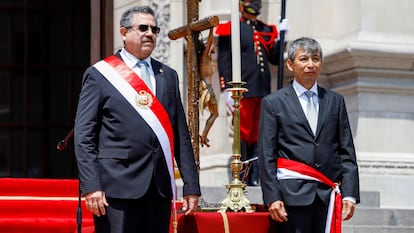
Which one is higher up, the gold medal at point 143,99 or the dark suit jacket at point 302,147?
the gold medal at point 143,99

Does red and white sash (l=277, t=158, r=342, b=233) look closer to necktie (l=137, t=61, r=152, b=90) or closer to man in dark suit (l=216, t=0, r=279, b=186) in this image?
necktie (l=137, t=61, r=152, b=90)

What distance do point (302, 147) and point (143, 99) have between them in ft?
3.36

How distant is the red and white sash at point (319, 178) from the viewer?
5.42 meters

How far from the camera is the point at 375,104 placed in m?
9.27

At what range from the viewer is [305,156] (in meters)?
5.44

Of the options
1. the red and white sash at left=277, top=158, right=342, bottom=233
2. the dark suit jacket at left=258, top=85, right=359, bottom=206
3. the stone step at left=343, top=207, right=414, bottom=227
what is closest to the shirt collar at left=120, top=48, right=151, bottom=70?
the dark suit jacket at left=258, top=85, right=359, bottom=206

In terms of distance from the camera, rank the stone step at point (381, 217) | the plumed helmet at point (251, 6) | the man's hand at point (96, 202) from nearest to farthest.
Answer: the man's hand at point (96, 202) < the stone step at point (381, 217) < the plumed helmet at point (251, 6)

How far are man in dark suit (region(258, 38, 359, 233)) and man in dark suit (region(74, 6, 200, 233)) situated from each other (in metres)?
0.60

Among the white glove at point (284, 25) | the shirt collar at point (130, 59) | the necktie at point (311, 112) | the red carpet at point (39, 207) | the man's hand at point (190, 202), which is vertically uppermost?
the white glove at point (284, 25)

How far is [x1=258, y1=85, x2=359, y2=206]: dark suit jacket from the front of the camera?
541 cm

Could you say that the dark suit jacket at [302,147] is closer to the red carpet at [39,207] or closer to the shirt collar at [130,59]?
the shirt collar at [130,59]


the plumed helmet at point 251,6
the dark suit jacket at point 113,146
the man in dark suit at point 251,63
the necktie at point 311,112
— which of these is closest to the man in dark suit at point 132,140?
the dark suit jacket at point 113,146

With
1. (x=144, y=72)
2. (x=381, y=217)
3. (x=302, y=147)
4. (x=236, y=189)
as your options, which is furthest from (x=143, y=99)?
(x=381, y=217)

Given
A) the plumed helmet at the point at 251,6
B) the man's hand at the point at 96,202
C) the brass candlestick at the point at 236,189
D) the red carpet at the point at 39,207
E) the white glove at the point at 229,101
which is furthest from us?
the plumed helmet at the point at 251,6
